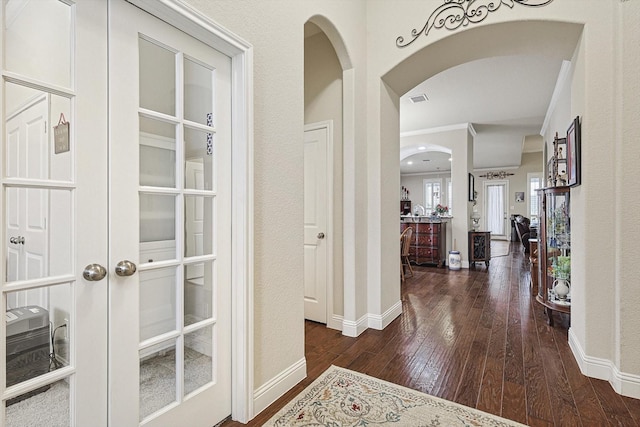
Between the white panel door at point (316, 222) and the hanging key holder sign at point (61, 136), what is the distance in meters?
2.13

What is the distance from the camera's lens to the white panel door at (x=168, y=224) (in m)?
1.24

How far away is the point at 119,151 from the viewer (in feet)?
4.04

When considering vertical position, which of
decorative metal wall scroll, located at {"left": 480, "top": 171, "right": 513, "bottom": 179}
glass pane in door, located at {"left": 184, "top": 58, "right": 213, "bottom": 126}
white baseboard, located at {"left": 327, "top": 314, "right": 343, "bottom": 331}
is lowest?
white baseboard, located at {"left": 327, "top": 314, "right": 343, "bottom": 331}

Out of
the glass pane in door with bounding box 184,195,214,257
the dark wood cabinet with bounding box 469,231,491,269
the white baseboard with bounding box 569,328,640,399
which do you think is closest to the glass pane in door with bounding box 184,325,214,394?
the glass pane in door with bounding box 184,195,214,257

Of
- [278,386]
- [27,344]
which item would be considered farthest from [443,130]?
[27,344]

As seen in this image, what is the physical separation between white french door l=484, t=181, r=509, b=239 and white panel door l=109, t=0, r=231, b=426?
12.3 meters

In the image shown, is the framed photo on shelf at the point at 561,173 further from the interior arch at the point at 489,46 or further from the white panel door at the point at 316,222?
the white panel door at the point at 316,222

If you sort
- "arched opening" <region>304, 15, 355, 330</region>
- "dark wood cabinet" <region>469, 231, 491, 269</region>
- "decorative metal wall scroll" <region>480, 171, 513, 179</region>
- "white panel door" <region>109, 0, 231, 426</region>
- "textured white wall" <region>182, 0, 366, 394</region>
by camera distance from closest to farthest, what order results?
"white panel door" <region>109, 0, 231, 426</region> < "textured white wall" <region>182, 0, 366, 394</region> < "arched opening" <region>304, 15, 355, 330</region> < "dark wood cabinet" <region>469, 231, 491, 269</region> < "decorative metal wall scroll" <region>480, 171, 513, 179</region>

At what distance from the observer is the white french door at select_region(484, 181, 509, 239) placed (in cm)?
1161

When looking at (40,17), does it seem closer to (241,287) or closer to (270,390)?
(241,287)

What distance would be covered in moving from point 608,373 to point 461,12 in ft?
9.39

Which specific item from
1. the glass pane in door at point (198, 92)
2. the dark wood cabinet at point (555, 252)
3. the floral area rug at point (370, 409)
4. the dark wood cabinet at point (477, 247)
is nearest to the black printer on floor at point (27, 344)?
the glass pane in door at point (198, 92)

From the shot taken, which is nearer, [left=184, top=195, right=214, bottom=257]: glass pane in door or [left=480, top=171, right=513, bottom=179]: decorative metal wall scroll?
[left=184, top=195, right=214, bottom=257]: glass pane in door

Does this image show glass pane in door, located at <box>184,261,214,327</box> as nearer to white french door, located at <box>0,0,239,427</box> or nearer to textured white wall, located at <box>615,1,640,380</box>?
white french door, located at <box>0,0,239,427</box>
